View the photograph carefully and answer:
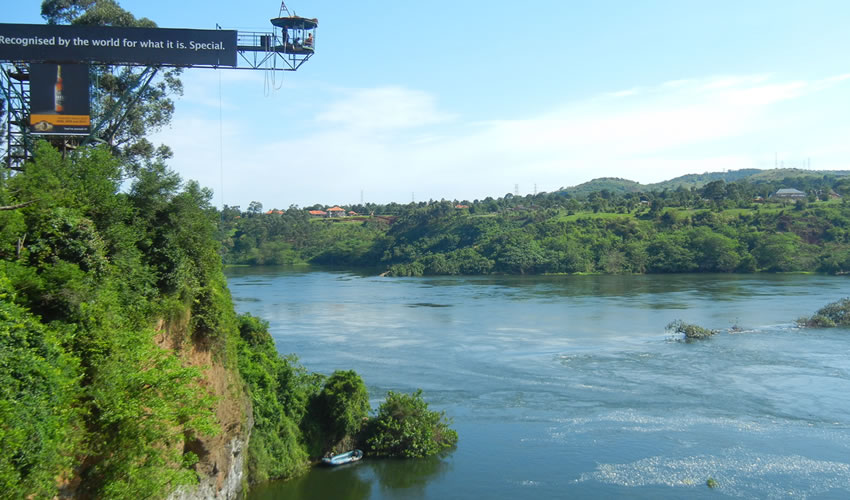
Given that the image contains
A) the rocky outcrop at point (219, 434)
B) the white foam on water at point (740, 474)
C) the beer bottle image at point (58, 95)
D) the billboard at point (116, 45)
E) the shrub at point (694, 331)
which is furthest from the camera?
the shrub at point (694, 331)

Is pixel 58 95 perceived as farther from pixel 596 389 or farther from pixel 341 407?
pixel 596 389

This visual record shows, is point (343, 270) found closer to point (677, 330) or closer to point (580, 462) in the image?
point (677, 330)

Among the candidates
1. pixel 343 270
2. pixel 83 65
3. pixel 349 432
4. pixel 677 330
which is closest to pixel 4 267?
pixel 83 65

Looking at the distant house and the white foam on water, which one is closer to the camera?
the white foam on water

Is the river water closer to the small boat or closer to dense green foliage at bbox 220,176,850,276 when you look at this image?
the small boat

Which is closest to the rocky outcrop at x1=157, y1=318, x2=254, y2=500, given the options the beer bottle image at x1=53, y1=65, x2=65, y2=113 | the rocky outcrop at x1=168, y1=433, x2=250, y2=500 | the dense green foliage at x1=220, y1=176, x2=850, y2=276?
the rocky outcrop at x1=168, y1=433, x2=250, y2=500

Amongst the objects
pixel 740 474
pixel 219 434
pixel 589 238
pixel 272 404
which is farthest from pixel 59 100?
pixel 589 238

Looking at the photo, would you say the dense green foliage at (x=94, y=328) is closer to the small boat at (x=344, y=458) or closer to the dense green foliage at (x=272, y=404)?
the dense green foliage at (x=272, y=404)

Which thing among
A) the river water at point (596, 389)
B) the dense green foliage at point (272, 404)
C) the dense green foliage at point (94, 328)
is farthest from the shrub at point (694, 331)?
the dense green foliage at point (94, 328)
